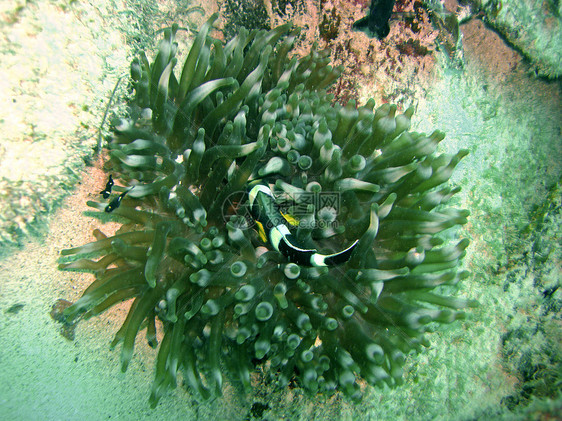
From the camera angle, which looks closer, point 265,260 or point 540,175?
point 265,260

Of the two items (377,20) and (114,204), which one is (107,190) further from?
(377,20)

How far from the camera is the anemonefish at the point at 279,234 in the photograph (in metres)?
2.28

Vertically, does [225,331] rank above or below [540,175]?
below

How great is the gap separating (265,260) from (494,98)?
156 inches

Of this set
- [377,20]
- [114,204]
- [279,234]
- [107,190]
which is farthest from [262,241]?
[377,20]

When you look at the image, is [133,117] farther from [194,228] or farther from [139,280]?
[139,280]

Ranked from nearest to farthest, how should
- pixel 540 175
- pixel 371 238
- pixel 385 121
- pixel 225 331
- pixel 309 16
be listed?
pixel 371 238 < pixel 225 331 < pixel 385 121 < pixel 309 16 < pixel 540 175

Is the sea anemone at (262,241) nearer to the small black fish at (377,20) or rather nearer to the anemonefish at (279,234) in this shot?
the anemonefish at (279,234)

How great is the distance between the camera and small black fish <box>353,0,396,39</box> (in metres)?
3.43

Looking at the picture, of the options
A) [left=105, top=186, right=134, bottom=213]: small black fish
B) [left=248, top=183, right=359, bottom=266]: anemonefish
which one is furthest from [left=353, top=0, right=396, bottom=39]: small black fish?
[left=105, top=186, right=134, bottom=213]: small black fish

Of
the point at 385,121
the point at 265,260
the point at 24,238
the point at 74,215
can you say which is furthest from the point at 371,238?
the point at 24,238

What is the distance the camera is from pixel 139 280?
2436 mm

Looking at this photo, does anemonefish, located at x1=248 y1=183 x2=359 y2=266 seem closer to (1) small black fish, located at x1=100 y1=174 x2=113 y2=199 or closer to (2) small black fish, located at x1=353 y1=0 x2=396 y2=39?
(1) small black fish, located at x1=100 y1=174 x2=113 y2=199

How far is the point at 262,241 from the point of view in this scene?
262 centimetres
